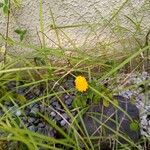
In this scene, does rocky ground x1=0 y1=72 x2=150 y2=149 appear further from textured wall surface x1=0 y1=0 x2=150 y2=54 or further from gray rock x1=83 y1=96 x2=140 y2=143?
textured wall surface x1=0 y1=0 x2=150 y2=54

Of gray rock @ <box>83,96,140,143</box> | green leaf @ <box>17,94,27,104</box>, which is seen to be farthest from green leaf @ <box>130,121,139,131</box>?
green leaf @ <box>17,94,27,104</box>

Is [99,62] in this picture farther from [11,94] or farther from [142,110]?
[11,94]

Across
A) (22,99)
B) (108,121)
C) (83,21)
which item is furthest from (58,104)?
(83,21)

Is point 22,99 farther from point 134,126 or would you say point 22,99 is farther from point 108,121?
point 134,126

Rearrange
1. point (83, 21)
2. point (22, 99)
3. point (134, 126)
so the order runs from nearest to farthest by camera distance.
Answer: point (134, 126) < point (22, 99) < point (83, 21)

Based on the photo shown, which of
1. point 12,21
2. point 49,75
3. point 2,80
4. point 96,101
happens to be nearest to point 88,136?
point 96,101

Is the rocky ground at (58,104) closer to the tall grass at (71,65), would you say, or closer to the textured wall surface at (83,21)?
the tall grass at (71,65)

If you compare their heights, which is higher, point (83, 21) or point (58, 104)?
point (83, 21)
